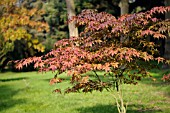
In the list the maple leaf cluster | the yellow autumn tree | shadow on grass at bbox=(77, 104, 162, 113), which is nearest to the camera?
the maple leaf cluster

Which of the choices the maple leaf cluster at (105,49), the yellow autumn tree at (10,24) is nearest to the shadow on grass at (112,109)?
the maple leaf cluster at (105,49)

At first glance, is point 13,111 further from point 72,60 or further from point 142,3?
point 142,3

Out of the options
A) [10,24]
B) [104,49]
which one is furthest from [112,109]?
[10,24]

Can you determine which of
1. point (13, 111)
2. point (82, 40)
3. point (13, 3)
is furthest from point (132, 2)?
point (82, 40)

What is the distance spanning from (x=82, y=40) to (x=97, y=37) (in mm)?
312

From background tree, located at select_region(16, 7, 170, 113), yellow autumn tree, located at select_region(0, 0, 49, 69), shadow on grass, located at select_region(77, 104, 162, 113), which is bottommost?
shadow on grass, located at select_region(77, 104, 162, 113)

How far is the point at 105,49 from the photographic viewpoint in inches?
221

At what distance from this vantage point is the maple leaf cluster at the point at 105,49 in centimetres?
532

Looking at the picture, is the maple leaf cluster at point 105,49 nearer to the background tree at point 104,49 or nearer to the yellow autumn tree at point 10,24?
the background tree at point 104,49

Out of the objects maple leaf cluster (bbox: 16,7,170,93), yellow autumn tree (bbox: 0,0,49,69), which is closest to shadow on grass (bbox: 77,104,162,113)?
maple leaf cluster (bbox: 16,7,170,93)

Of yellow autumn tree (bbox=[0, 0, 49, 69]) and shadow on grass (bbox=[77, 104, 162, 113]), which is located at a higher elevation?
yellow autumn tree (bbox=[0, 0, 49, 69])

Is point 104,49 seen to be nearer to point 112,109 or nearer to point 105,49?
point 105,49

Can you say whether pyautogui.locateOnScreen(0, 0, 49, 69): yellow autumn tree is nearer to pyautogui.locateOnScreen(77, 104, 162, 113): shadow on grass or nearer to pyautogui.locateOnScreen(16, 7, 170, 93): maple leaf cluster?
pyautogui.locateOnScreen(77, 104, 162, 113): shadow on grass

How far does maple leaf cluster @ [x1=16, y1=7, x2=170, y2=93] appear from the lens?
532 centimetres
